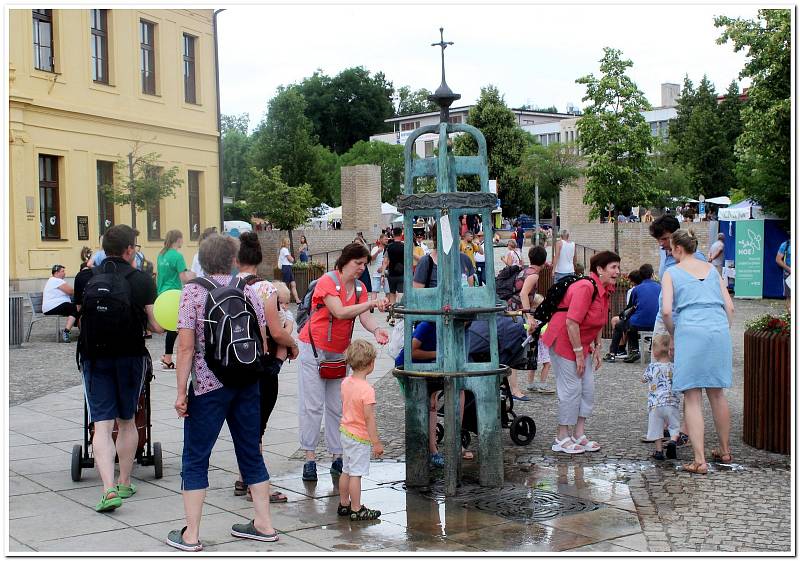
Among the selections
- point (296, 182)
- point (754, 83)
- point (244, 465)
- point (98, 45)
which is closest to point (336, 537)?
point (244, 465)

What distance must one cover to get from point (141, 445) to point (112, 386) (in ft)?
3.51

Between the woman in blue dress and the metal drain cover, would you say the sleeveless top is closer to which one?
the woman in blue dress

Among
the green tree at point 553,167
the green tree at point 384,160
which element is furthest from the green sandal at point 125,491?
the green tree at point 384,160

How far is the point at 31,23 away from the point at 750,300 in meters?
18.9

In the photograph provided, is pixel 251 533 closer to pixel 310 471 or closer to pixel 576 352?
pixel 310 471

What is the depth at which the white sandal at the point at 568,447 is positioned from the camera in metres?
8.27

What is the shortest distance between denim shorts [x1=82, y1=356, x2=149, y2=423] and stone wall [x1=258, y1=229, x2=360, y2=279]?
29234mm

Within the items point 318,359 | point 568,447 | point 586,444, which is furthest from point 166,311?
point 586,444

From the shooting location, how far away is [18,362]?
581 inches

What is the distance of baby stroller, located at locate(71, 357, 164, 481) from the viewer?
7.14 meters

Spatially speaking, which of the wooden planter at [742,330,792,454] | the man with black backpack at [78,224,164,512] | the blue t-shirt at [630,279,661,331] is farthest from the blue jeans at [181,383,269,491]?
the blue t-shirt at [630,279,661,331]

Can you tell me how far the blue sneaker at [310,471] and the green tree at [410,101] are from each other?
336 ft

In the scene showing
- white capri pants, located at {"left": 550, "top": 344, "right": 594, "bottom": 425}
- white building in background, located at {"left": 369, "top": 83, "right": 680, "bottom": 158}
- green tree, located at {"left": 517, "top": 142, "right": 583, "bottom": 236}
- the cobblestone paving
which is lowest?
the cobblestone paving

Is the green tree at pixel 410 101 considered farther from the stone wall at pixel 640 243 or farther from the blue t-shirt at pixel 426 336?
the blue t-shirt at pixel 426 336
